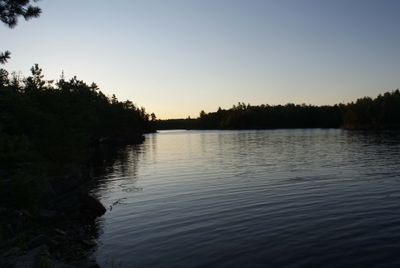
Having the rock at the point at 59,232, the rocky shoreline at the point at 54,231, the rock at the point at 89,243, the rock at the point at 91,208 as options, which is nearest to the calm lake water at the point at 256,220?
the rock at the point at 89,243

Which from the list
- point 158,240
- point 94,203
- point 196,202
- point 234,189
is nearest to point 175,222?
point 158,240

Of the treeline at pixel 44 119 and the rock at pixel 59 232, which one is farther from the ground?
the treeline at pixel 44 119

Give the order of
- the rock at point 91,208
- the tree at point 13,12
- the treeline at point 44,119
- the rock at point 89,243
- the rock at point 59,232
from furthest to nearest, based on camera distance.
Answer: the treeline at point 44,119 < the rock at point 91,208 < the rock at point 59,232 < the rock at point 89,243 < the tree at point 13,12

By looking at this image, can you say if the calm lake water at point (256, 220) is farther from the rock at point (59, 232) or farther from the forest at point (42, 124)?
the forest at point (42, 124)

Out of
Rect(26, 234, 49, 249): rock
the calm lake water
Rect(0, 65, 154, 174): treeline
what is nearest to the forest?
Rect(0, 65, 154, 174): treeline

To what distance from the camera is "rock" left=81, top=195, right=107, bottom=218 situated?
3103 cm

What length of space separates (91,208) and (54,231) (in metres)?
7.22

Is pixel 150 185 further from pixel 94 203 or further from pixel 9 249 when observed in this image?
pixel 9 249

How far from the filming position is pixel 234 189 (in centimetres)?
3788

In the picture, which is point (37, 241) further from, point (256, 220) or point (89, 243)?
point (256, 220)

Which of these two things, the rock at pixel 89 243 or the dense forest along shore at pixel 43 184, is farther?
the rock at pixel 89 243

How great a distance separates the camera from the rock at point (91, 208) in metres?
31.0

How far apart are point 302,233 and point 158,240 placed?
25.3 feet

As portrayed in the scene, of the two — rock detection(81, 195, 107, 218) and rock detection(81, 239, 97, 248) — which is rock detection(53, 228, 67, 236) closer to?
rock detection(81, 239, 97, 248)
